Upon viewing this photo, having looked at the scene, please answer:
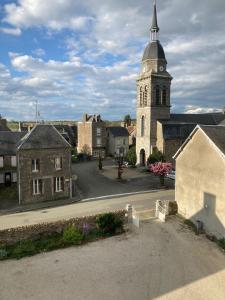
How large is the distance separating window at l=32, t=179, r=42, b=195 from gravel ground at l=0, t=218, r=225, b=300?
11061 mm

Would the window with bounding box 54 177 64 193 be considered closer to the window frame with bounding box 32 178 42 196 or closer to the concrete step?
the window frame with bounding box 32 178 42 196

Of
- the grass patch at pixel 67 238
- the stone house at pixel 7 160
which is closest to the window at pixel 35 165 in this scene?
the stone house at pixel 7 160

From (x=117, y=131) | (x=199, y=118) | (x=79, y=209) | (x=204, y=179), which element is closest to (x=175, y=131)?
(x=199, y=118)

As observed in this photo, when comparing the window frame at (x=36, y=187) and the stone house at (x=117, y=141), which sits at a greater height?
the stone house at (x=117, y=141)

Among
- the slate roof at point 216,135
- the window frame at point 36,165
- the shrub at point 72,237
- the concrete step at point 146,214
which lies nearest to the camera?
the shrub at point 72,237

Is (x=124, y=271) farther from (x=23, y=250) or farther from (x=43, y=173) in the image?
(x=43, y=173)

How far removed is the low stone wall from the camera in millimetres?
16016

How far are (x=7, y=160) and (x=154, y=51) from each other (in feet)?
84.8

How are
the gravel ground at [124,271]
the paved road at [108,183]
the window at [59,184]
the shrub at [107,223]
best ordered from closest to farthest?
the gravel ground at [124,271], the shrub at [107,223], the window at [59,184], the paved road at [108,183]

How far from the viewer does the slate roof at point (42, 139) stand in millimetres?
25047

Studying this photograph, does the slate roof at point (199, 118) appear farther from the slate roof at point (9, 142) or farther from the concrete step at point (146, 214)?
the concrete step at point (146, 214)

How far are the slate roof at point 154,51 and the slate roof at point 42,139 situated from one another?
21.2 m

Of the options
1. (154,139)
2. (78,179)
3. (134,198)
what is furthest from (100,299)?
(154,139)

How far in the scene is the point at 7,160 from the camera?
30047mm
